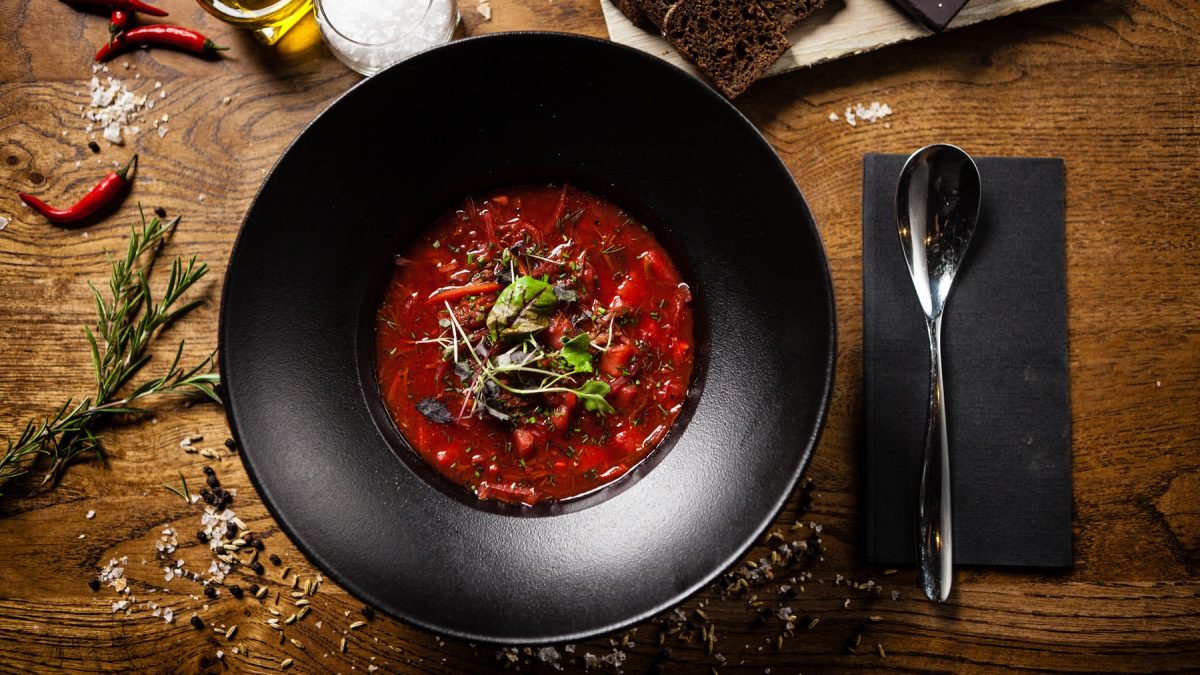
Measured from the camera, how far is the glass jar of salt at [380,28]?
3043 mm

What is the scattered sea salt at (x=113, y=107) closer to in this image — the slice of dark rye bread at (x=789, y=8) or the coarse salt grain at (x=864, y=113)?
the slice of dark rye bread at (x=789, y=8)

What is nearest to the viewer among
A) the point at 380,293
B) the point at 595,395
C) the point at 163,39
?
the point at 595,395

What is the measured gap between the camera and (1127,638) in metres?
3.09

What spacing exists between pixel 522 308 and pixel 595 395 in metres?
0.41

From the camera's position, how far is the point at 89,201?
315 cm

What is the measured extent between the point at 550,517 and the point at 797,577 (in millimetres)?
1053

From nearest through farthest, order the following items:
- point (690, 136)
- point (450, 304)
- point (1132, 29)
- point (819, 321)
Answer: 1. point (819, 321)
2. point (690, 136)
3. point (450, 304)
4. point (1132, 29)

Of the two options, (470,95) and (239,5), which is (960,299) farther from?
(239,5)

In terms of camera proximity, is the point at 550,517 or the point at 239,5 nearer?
the point at 550,517

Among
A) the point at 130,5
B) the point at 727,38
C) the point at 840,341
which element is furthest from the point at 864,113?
the point at 130,5

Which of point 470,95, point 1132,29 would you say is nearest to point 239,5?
point 470,95

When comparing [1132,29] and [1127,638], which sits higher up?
[1132,29]

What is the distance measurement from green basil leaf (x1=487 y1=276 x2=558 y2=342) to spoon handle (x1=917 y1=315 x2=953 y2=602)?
1.54m

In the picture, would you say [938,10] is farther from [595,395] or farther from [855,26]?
[595,395]
